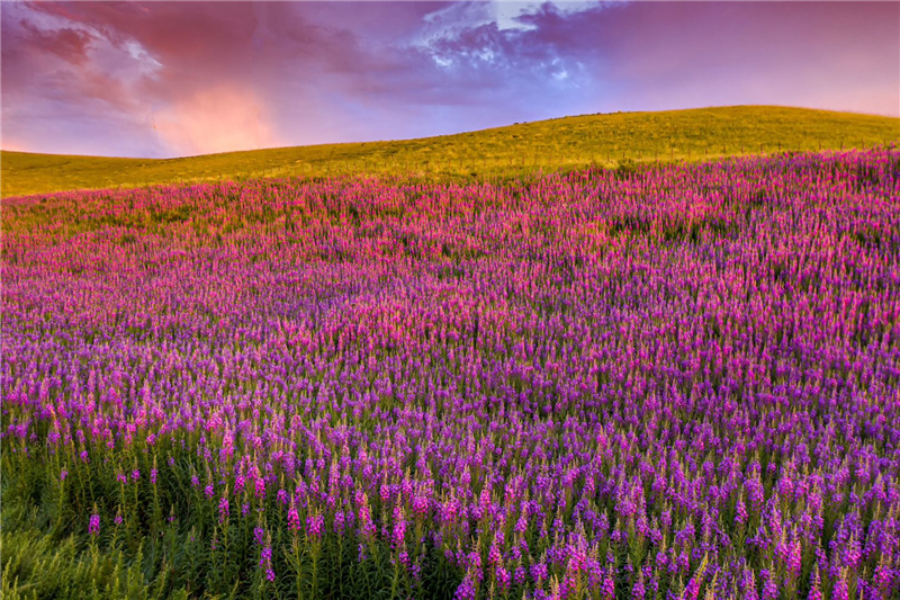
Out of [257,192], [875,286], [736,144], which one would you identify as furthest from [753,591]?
[736,144]

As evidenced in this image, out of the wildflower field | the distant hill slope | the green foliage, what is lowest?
the green foliage

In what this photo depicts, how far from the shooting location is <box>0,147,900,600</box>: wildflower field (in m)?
2.69

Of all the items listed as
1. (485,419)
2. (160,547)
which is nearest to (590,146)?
(485,419)

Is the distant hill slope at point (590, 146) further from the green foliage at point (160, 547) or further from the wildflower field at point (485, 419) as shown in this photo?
the green foliage at point (160, 547)

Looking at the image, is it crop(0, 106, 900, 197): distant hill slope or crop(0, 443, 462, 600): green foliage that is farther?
crop(0, 106, 900, 197): distant hill slope

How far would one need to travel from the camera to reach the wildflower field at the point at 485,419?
269 cm

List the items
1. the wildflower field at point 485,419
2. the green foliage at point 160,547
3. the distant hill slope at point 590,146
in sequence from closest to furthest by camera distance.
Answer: the wildflower field at point 485,419 < the green foliage at point 160,547 < the distant hill slope at point 590,146

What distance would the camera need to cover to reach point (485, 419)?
4.04 metres

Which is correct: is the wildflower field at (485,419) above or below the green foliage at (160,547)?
above

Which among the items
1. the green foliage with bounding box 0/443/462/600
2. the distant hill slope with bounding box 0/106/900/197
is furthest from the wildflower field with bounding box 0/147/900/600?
the distant hill slope with bounding box 0/106/900/197

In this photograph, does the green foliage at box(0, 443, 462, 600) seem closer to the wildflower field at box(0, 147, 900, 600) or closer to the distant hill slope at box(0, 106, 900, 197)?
the wildflower field at box(0, 147, 900, 600)

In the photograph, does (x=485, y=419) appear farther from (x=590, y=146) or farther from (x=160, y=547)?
(x=590, y=146)

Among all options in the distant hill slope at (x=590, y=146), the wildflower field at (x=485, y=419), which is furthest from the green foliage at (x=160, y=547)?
the distant hill slope at (x=590, y=146)

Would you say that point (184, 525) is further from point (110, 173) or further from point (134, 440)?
point (110, 173)
